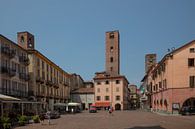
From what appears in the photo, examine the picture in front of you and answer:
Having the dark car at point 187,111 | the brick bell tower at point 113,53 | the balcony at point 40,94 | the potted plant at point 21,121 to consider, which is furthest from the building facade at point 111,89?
the potted plant at point 21,121

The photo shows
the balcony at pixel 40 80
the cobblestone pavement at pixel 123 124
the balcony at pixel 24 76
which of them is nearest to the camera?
the cobblestone pavement at pixel 123 124

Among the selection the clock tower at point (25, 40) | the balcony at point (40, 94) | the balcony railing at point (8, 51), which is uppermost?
the clock tower at point (25, 40)

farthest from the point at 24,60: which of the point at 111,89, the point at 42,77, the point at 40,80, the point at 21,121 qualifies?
the point at 111,89

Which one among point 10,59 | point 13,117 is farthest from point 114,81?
point 13,117

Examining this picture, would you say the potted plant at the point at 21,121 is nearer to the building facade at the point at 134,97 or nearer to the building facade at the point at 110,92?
the building facade at the point at 110,92

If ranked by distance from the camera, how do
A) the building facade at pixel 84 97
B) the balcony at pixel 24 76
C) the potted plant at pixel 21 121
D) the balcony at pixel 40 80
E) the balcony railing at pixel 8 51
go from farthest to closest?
the building facade at pixel 84 97 → the balcony at pixel 40 80 → the balcony at pixel 24 76 → the balcony railing at pixel 8 51 → the potted plant at pixel 21 121

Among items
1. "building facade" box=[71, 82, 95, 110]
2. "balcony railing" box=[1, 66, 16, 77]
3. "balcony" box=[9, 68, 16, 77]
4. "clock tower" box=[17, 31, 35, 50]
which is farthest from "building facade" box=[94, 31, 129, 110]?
"balcony railing" box=[1, 66, 16, 77]

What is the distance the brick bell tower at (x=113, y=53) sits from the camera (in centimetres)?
10138

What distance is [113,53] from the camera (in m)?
102

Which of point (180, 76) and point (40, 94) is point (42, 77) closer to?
point (40, 94)

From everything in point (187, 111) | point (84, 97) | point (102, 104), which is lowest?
point (102, 104)

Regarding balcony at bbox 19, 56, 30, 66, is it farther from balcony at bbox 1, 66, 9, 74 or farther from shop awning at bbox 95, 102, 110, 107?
shop awning at bbox 95, 102, 110, 107

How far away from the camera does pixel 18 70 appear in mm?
51938

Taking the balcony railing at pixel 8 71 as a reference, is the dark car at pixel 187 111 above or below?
below
